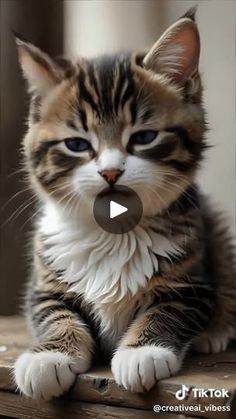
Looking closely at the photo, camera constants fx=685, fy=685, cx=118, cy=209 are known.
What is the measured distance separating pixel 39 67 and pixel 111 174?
203 millimetres

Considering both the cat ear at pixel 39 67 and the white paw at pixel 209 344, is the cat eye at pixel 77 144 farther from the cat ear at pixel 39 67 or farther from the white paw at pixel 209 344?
the white paw at pixel 209 344

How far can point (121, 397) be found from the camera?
818 mm

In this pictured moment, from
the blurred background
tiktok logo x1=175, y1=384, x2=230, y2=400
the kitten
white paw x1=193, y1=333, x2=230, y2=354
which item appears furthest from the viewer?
the blurred background

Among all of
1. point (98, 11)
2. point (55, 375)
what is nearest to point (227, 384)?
point (55, 375)

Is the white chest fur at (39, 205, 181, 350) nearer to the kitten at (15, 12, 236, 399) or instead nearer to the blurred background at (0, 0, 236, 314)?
the kitten at (15, 12, 236, 399)

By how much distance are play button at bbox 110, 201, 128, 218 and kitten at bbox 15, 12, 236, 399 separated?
28mm

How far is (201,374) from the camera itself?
0.85 meters

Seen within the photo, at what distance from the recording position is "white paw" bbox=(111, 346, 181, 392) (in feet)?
2.63

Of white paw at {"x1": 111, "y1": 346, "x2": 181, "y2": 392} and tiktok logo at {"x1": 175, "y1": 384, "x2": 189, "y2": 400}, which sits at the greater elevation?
white paw at {"x1": 111, "y1": 346, "x2": 181, "y2": 392}

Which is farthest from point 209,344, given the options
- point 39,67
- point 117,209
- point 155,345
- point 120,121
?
point 39,67

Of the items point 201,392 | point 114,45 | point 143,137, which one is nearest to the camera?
point 201,392

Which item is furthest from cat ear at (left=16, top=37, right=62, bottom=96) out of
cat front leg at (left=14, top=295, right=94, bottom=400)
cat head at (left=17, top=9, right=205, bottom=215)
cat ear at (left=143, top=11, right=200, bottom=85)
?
cat front leg at (left=14, top=295, right=94, bottom=400)

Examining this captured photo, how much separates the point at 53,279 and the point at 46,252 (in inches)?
1.8

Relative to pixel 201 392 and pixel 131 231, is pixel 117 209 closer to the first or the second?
pixel 131 231
